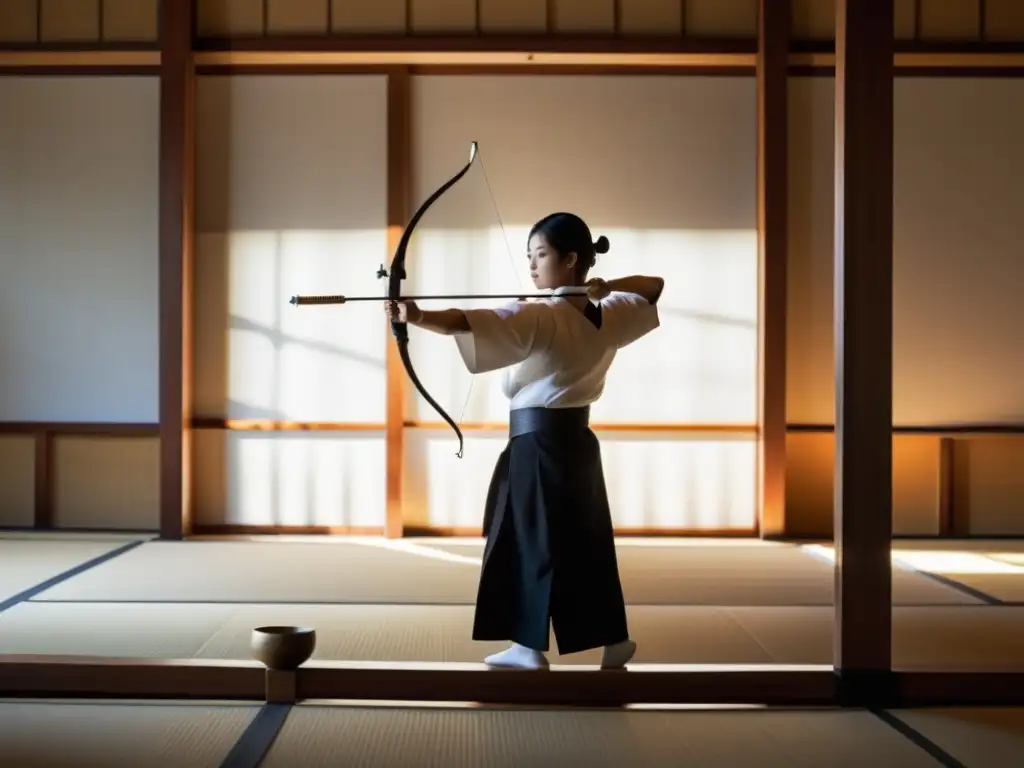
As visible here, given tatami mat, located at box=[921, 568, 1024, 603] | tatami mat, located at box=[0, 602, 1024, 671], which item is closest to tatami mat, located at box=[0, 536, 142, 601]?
tatami mat, located at box=[0, 602, 1024, 671]

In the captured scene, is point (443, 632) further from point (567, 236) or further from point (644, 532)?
point (644, 532)

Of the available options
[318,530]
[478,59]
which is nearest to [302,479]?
[318,530]

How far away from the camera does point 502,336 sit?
242 centimetres

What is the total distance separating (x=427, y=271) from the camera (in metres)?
5.36

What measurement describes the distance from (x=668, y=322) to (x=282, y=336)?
1.96 meters

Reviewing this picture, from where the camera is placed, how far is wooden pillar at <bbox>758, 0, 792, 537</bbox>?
526 cm

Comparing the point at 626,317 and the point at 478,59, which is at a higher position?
the point at 478,59

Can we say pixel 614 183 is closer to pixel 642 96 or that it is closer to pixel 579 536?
pixel 642 96

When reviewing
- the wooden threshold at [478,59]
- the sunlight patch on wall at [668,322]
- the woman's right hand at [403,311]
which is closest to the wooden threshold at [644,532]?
the sunlight patch on wall at [668,322]

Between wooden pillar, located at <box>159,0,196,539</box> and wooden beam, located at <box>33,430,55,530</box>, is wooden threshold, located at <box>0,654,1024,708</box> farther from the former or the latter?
wooden beam, located at <box>33,430,55,530</box>

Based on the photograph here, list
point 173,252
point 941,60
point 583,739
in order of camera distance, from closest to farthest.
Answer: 1. point 583,739
2. point 173,252
3. point 941,60

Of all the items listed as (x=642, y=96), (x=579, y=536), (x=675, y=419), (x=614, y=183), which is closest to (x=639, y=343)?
(x=675, y=419)

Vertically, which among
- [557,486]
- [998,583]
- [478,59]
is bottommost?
[998,583]

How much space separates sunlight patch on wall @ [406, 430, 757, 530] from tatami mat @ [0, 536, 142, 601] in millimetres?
1527
